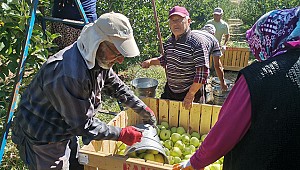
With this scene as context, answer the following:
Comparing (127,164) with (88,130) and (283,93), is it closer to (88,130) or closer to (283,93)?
(88,130)

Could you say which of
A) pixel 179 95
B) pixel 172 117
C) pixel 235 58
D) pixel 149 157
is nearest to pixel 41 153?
pixel 149 157

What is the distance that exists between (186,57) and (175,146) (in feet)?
3.35

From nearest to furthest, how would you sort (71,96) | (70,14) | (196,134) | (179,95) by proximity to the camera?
(71,96), (196,134), (179,95), (70,14)

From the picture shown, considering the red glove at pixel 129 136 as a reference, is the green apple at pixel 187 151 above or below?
below

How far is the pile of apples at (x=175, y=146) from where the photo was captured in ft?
8.46

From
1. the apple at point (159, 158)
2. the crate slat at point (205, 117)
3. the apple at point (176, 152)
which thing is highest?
the crate slat at point (205, 117)

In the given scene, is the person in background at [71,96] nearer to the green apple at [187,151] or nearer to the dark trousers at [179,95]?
the green apple at [187,151]

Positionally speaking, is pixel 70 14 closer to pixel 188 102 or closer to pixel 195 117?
pixel 188 102

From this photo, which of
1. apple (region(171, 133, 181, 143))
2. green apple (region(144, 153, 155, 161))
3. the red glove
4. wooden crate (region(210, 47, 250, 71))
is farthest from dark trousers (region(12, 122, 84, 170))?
wooden crate (region(210, 47, 250, 71))

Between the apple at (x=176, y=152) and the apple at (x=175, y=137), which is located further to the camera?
the apple at (x=175, y=137)

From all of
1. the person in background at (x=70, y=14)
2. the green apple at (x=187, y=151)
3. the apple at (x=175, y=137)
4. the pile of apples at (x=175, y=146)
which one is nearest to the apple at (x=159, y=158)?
the pile of apples at (x=175, y=146)

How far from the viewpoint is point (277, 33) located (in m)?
1.45

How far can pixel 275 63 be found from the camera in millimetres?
1415

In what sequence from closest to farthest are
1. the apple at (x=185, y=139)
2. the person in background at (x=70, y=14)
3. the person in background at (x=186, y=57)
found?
1. the apple at (x=185, y=139)
2. the person in background at (x=186, y=57)
3. the person in background at (x=70, y=14)
